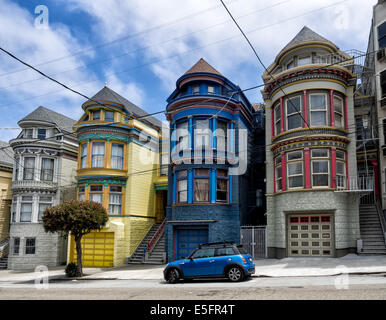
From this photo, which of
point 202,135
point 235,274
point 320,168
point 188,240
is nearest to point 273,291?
point 235,274

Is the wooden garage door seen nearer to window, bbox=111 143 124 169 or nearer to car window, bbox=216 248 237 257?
car window, bbox=216 248 237 257

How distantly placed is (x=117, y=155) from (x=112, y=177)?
174 cm

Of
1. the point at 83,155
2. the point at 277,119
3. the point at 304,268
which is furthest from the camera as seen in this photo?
the point at 83,155

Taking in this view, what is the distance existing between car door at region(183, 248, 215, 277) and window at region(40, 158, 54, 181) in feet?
62.4

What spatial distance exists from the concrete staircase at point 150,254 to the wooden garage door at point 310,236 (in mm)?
8196

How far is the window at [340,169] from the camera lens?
20.6 meters

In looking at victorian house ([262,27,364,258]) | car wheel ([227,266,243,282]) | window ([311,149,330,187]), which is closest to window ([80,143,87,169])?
victorian house ([262,27,364,258])

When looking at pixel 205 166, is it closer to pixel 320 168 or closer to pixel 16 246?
pixel 320 168

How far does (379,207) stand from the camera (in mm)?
23500

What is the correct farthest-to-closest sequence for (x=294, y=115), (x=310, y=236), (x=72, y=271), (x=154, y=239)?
(x=154, y=239) → (x=294, y=115) → (x=310, y=236) → (x=72, y=271)

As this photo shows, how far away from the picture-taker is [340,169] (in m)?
21.0
